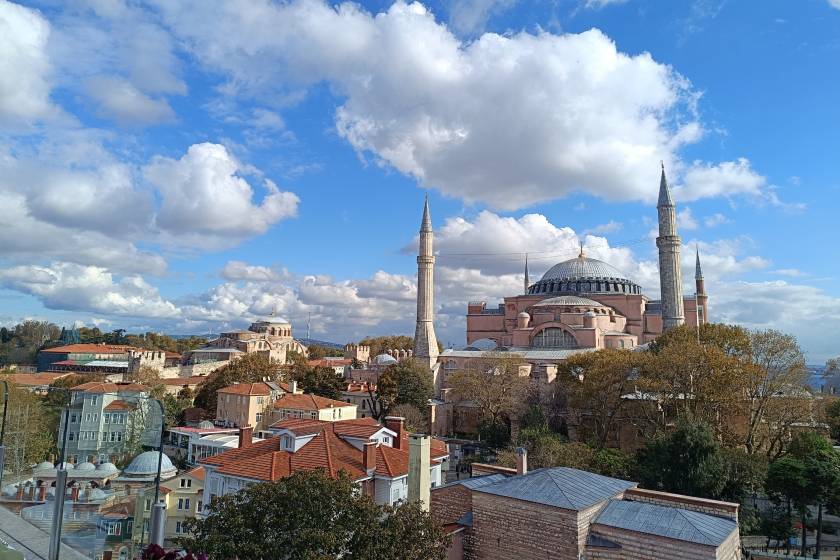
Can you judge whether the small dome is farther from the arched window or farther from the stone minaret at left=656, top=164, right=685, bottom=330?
the stone minaret at left=656, top=164, right=685, bottom=330

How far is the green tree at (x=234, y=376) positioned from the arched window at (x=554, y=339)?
1845 cm

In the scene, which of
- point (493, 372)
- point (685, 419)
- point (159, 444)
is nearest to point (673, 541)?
point (159, 444)

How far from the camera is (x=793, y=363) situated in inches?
834

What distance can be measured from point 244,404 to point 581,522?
22973 millimetres

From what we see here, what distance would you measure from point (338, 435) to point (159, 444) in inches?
441

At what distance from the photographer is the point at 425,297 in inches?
1565

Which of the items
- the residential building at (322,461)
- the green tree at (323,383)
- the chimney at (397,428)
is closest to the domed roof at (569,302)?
the green tree at (323,383)

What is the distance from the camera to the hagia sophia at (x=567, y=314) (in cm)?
3572

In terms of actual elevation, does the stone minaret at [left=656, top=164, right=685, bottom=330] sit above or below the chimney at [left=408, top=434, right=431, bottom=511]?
above

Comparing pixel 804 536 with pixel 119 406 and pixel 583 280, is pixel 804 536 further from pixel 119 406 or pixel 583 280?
pixel 583 280

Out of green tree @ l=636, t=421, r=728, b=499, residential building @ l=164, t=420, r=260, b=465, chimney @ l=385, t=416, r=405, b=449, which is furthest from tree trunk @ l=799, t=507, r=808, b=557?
residential building @ l=164, t=420, r=260, b=465

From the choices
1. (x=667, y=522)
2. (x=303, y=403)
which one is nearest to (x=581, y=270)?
(x=303, y=403)

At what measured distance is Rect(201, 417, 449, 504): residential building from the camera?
14.5m

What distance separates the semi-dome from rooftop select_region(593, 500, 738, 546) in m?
34.5
